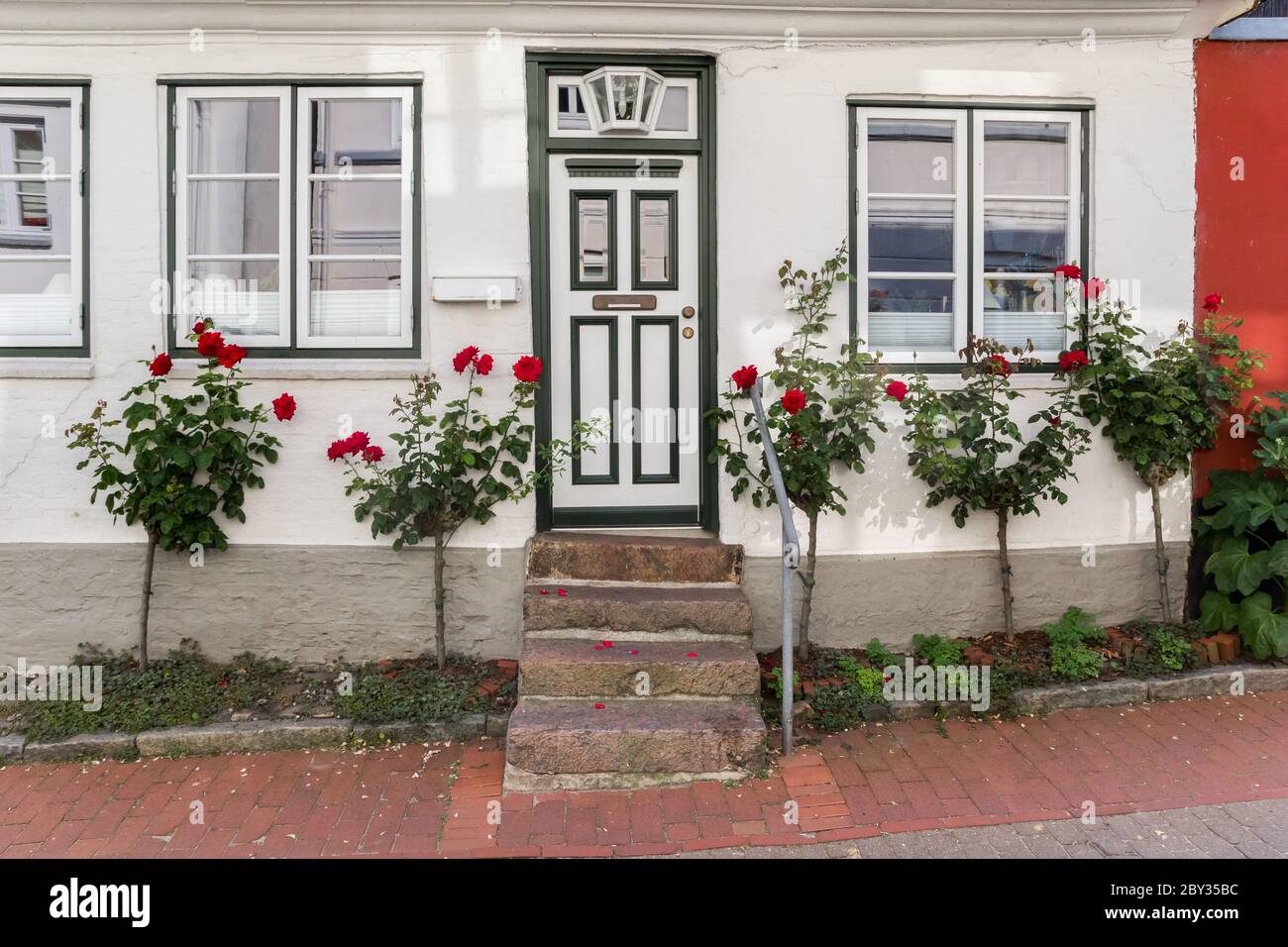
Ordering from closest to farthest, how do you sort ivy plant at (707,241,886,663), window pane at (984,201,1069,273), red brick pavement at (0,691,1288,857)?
red brick pavement at (0,691,1288,857)
ivy plant at (707,241,886,663)
window pane at (984,201,1069,273)

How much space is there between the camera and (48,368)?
5.00 m

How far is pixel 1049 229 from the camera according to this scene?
215 inches

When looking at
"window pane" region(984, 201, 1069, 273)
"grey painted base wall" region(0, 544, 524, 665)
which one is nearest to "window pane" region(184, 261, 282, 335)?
"grey painted base wall" region(0, 544, 524, 665)

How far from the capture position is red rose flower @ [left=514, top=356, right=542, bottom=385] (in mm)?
4695

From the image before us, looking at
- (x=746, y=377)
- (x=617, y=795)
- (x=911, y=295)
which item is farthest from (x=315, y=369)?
(x=911, y=295)

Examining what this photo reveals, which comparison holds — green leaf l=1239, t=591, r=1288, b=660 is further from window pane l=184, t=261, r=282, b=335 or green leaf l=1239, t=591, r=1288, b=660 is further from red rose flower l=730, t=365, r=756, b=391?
window pane l=184, t=261, r=282, b=335

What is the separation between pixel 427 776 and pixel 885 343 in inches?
138

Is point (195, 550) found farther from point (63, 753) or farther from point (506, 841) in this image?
point (506, 841)

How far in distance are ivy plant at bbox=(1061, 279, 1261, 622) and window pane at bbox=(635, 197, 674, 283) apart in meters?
2.26

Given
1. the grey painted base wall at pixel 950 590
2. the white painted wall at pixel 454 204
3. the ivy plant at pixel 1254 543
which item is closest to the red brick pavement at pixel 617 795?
the ivy plant at pixel 1254 543

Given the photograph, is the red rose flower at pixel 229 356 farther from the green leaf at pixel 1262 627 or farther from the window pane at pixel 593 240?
the green leaf at pixel 1262 627

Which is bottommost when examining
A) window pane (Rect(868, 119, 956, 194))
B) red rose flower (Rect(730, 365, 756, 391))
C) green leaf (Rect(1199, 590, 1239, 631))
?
green leaf (Rect(1199, 590, 1239, 631))

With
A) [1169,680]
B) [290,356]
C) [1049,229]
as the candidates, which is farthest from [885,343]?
[290,356]

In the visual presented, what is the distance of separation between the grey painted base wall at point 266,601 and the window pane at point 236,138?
7.21ft
